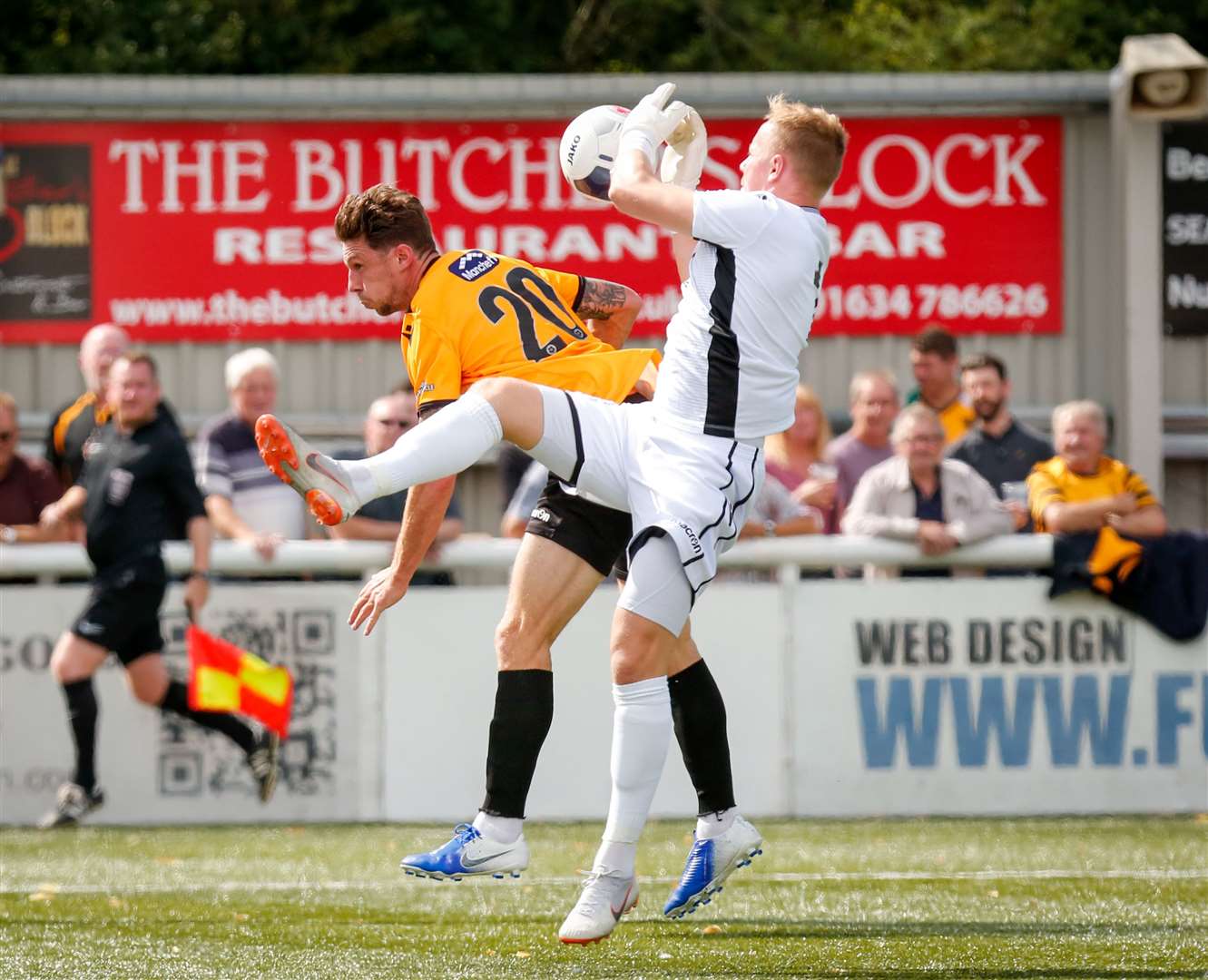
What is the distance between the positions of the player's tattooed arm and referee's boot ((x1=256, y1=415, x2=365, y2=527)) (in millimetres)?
1359

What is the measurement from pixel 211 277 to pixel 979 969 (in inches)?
332

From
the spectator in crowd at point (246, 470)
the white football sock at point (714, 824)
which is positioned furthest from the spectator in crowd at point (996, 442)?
the white football sock at point (714, 824)

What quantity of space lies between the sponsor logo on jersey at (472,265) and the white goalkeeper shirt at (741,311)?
574 mm

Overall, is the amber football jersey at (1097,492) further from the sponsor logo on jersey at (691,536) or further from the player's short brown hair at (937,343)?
the sponsor logo on jersey at (691,536)

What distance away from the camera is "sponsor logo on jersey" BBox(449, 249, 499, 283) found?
5516 millimetres

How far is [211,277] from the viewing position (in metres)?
12.5

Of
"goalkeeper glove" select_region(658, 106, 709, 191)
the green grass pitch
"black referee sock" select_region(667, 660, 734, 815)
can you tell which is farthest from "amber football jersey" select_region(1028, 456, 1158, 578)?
"goalkeeper glove" select_region(658, 106, 709, 191)

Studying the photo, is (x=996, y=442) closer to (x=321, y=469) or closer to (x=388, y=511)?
(x=388, y=511)

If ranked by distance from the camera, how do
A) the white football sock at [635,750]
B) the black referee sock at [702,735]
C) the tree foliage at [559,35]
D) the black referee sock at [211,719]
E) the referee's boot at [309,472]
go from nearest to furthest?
the referee's boot at [309,472] < the white football sock at [635,750] < the black referee sock at [702,735] < the black referee sock at [211,719] < the tree foliage at [559,35]

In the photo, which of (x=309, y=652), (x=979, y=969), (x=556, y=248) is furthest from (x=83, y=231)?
(x=979, y=969)

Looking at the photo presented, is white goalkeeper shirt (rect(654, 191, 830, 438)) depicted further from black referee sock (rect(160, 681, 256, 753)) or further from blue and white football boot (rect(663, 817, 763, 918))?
black referee sock (rect(160, 681, 256, 753))

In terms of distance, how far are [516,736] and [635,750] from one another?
0.32 metres

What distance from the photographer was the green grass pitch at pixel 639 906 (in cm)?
525

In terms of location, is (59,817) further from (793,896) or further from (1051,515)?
(1051,515)
